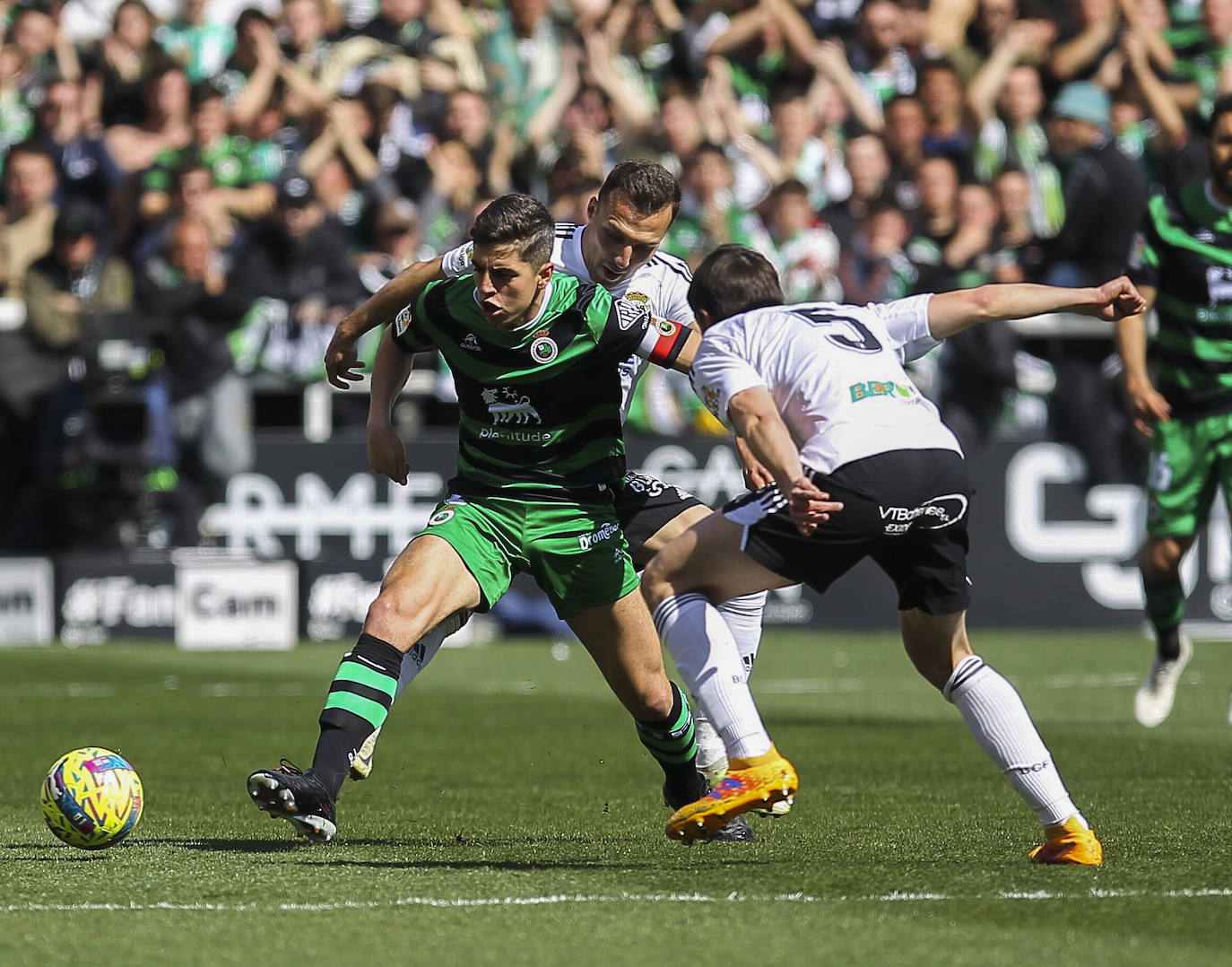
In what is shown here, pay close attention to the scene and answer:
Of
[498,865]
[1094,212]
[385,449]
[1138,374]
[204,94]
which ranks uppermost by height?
[204,94]

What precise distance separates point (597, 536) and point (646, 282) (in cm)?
130

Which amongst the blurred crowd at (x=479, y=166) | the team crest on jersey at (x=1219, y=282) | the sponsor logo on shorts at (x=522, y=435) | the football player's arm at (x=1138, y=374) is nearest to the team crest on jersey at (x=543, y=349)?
the sponsor logo on shorts at (x=522, y=435)

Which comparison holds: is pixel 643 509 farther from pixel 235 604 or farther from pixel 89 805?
pixel 235 604

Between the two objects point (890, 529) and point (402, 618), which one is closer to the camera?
point (890, 529)

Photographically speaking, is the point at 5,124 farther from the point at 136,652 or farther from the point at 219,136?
the point at 136,652

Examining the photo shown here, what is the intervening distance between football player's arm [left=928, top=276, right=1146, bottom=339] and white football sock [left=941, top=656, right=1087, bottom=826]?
1.04m

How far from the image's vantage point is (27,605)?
15.3 metres

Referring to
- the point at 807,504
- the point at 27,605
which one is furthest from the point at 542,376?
the point at 27,605

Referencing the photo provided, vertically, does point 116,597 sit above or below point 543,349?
below

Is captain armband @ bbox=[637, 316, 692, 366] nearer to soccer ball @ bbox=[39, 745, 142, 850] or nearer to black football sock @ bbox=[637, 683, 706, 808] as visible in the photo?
black football sock @ bbox=[637, 683, 706, 808]

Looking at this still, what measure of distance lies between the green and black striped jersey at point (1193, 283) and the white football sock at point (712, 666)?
185 inches

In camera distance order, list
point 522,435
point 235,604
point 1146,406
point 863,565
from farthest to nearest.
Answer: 1. point 863,565
2. point 235,604
3. point 1146,406
4. point 522,435

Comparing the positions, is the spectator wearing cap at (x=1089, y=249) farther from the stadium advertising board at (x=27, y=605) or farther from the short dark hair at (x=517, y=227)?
the short dark hair at (x=517, y=227)

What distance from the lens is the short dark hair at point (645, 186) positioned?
7086 millimetres
